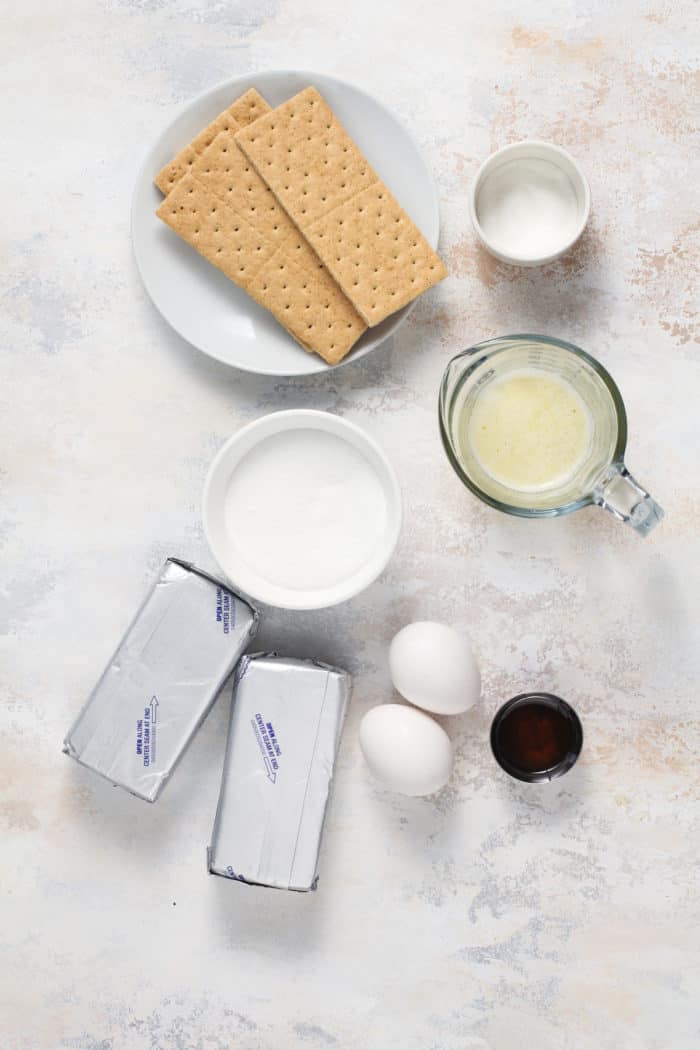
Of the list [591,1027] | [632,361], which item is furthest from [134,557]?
[591,1027]

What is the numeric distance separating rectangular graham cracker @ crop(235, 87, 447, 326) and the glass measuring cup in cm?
11

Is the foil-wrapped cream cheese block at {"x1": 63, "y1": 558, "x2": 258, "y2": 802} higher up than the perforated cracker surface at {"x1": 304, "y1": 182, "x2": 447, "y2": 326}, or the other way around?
the perforated cracker surface at {"x1": 304, "y1": 182, "x2": 447, "y2": 326}

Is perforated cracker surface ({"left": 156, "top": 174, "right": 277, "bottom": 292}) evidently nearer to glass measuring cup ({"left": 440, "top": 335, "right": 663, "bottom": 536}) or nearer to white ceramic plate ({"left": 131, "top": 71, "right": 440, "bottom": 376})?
white ceramic plate ({"left": 131, "top": 71, "right": 440, "bottom": 376})

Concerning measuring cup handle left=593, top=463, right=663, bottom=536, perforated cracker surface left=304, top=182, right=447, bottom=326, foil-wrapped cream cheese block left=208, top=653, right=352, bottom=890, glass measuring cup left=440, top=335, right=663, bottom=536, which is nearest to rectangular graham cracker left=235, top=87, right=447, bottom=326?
perforated cracker surface left=304, top=182, right=447, bottom=326

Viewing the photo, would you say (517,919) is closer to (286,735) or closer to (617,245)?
(286,735)

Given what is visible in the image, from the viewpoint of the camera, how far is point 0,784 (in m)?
1.07

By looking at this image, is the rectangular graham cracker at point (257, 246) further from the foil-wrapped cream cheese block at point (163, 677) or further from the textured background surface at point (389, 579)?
the foil-wrapped cream cheese block at point (163, 677)

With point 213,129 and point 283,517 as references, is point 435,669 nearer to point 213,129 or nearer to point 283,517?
point 283,517

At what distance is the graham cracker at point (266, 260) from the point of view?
0.96 metres

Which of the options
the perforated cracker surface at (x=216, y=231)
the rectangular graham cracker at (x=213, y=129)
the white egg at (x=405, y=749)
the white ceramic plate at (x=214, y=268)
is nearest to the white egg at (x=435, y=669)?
the white egg at (x=405, y=749)

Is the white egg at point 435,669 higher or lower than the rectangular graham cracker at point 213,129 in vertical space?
lower

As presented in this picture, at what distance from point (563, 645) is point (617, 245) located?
0.46m

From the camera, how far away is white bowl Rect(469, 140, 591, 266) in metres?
0.98

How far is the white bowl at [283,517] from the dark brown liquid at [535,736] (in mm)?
246
